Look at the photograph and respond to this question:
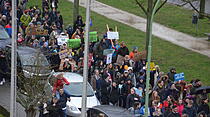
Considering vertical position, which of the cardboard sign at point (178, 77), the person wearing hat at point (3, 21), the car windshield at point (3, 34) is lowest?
the cardboard sign at point (178, 77)

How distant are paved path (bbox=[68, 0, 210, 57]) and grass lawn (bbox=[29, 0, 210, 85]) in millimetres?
649

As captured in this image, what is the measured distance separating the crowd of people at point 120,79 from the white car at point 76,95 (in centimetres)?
29

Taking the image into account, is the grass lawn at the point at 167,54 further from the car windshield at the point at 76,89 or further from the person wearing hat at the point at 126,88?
the car windshield at the point at 76,89

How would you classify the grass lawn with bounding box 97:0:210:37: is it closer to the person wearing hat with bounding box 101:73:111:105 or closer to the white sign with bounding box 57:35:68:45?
the white sign with bounding box 57:35:68:45

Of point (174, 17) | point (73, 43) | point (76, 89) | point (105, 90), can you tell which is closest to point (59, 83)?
point (76, 89)

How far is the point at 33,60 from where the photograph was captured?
2212 centimetres

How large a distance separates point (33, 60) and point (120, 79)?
337 centimetres

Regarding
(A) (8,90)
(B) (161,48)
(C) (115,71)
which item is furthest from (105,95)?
(B) (161,48)

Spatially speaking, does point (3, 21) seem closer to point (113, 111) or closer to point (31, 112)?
point (31, 112)

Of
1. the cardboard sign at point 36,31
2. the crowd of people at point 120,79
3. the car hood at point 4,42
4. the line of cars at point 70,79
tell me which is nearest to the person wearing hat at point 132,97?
the crowd of people at point 120,79

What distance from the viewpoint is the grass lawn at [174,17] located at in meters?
36.4

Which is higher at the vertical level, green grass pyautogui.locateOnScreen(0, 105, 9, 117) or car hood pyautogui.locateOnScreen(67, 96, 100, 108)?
car hood pyautogui.locateOnScreen(67, 96, 100, 108)

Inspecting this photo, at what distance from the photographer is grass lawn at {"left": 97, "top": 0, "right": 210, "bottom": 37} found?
3644 cm

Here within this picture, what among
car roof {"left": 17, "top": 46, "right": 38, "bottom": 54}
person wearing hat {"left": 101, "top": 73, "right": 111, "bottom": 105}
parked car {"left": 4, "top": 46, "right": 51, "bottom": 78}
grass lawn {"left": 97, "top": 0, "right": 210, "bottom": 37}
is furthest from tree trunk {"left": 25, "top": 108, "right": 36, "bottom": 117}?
grass lawn {"left": 97, "top": 0, "right": 210, "bottom": 37}
